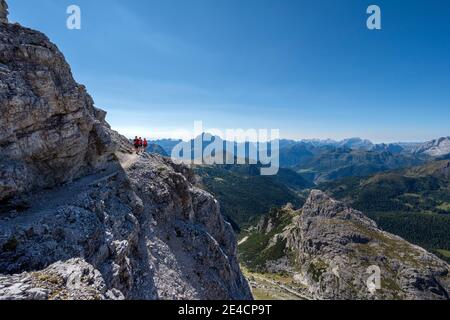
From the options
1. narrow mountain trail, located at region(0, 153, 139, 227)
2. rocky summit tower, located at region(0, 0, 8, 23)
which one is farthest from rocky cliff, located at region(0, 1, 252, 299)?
rocky summit tower, located at region(0, 0, 8, 23)

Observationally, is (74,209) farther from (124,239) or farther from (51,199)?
(124,239)

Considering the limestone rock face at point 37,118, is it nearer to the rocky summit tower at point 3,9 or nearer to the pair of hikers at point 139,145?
the pair of hikers at point 139,145

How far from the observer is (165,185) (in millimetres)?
57906

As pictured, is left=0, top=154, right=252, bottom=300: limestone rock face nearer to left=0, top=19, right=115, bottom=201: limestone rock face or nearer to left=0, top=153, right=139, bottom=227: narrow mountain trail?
left=0, top=153, right=139, bottom=227: narrow mountain trail

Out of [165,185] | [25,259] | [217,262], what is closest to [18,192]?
[25,259]

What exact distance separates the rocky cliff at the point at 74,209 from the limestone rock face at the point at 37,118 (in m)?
0.14

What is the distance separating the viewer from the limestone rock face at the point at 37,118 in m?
34.3

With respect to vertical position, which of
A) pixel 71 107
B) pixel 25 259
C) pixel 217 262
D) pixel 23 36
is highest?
pixel 23 36

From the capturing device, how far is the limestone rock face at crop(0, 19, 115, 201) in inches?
1352

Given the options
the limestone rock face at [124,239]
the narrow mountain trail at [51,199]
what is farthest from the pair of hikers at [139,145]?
the narrow mountain trail at [51,199]

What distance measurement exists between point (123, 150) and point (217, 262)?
101ft

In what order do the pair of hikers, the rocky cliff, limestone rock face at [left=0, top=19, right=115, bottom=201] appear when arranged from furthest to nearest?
the pair of hikers
limestone rock face at [left=0, top=19, right=115, bottom=201]
the rocky cliff

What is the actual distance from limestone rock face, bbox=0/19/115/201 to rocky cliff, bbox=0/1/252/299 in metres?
0.14
